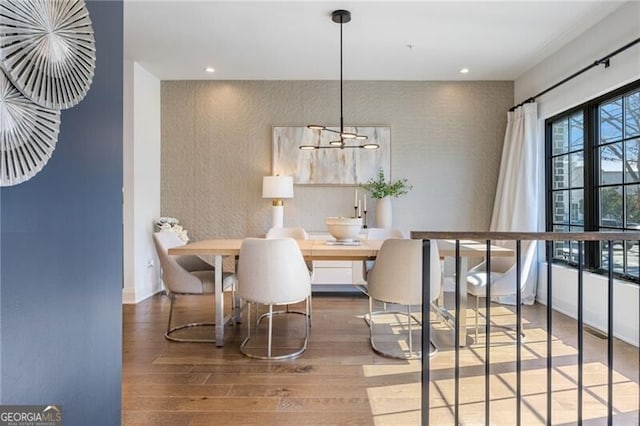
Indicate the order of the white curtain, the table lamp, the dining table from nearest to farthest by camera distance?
the dining table, the white curtain, the table lamp

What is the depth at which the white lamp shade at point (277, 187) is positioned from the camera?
4281mm

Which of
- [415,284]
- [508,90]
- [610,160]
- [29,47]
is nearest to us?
[29,47]

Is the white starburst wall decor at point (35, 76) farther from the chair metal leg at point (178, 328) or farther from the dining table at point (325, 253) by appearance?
the chair metal leg at point (178, 328)

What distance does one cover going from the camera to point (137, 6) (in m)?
2.90

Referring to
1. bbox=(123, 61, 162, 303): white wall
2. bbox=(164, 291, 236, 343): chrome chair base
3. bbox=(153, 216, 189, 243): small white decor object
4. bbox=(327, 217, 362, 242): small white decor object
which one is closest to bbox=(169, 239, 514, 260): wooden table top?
bbox=(327, 217, 362, 242): small white decor object

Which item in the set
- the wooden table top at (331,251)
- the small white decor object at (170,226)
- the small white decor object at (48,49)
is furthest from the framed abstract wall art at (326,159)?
the small white decor object at (48,49)

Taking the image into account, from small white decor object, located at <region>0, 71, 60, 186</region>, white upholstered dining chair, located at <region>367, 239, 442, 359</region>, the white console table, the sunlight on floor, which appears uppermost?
small white decor object, located at <region>0, 71, 60, 186</region>

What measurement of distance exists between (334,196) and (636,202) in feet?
9.72

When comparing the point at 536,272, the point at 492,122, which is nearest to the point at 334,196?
the point at 492,122

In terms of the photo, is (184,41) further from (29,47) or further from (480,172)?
(480,172)

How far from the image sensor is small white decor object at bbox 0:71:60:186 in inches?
37.2

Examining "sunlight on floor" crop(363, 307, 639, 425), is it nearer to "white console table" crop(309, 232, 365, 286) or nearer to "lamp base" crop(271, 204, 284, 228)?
"white console table" crop(309, 232, 365, 286)

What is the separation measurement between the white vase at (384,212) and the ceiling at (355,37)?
5.09 feet

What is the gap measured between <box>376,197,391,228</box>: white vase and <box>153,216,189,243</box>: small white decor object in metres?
2.36
